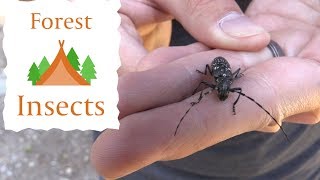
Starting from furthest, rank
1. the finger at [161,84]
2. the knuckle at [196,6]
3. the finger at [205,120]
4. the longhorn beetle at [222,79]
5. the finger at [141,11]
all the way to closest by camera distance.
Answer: the finger at [141,11]
the knuckle at [196,6]
the longhorn beetle at [222,79]
the finger at [161,84]
the finger at [205,120]

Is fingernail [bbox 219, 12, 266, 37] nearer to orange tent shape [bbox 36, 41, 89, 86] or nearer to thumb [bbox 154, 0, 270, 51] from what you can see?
thumb [bbox 154, 0, 270, 51]

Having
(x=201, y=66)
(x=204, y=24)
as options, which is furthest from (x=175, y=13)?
(x=201, y=66)

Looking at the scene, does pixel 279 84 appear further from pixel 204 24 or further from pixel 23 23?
pixel 23 23

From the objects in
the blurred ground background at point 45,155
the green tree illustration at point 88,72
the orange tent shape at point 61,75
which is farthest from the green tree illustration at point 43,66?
the blurred ground background at point 45,155

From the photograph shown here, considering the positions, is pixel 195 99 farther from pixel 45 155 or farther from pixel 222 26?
pixel 45 155

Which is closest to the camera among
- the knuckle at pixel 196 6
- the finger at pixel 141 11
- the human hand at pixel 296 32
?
the human hand at pixel 296 32

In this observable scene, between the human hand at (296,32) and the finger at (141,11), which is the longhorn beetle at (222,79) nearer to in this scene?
the human hand at (296,32)

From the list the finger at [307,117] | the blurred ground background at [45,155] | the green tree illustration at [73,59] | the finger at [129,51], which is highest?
the green tree illustration at [73,59]

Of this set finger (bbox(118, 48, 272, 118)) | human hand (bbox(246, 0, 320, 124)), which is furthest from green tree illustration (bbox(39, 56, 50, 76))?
human hand (bbox(246, 0, 320, 124))
